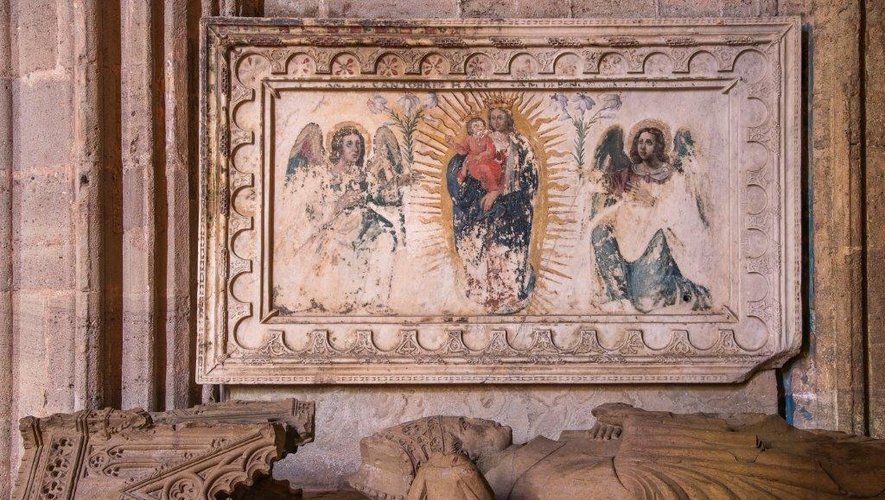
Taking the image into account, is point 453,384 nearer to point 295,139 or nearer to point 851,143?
point 295,139

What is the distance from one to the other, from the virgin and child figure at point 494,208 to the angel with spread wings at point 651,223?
387 mm

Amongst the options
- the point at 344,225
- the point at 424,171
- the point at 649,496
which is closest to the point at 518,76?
the point at 424,171

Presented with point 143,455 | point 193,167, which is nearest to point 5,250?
point 193,167

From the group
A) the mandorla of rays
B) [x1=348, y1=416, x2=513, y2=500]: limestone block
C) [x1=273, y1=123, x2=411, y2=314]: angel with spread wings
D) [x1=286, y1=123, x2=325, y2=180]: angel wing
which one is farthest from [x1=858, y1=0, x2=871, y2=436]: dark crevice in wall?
[x1=286, y1=123, x2=325, y2=180]: angel wing

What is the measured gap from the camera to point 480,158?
3.94 meters

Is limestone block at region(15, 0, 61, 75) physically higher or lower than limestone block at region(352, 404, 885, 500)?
higher

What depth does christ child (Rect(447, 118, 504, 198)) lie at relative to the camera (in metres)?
3.93

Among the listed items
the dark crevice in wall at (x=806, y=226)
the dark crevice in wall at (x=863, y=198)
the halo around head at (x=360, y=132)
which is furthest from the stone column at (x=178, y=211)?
the dark crevice in wall at (x=863, y=198)

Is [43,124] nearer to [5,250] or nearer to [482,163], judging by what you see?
Answer: [5,250]

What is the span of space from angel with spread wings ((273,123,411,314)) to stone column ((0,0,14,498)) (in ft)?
4.43

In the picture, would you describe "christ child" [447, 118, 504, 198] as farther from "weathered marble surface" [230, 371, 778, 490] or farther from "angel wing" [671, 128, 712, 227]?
"weathered marble surface" [230, 371, 778, 490]

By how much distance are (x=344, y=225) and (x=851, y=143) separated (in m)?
2.63

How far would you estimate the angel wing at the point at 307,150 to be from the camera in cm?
391

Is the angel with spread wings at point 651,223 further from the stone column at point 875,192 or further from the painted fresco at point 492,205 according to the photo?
the stone column at point 875,192
